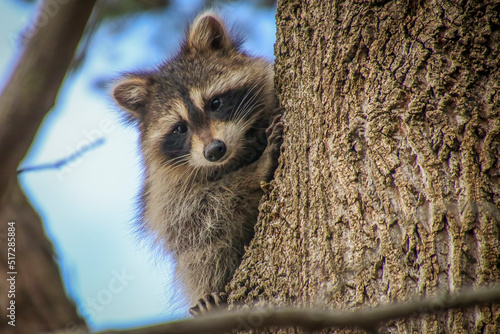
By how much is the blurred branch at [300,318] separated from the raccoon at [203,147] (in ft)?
4.87

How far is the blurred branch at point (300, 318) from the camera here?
991 mm

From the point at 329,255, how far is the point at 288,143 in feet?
1.90

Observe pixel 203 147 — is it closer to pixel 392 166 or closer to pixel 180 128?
pixel 180 128

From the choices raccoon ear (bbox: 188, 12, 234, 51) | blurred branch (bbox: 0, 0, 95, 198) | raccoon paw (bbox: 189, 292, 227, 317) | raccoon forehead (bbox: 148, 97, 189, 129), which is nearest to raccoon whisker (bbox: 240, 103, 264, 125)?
raccoon forehead (bbox: 148, 97, 189, 129)

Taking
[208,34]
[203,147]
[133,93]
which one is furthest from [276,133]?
[133,93]

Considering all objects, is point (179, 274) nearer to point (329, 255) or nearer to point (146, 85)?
point (146, 85)

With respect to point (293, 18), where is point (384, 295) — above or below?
below

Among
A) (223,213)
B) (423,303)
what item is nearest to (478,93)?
(423,303)

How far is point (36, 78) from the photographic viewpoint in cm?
Result: 112

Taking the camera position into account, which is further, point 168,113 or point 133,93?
point 133,93

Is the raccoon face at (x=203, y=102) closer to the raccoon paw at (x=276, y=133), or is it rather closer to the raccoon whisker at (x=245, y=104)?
the raccoon whisker at (x=245, y=104)

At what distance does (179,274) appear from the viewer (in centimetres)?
316

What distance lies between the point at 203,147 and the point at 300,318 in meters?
1.86

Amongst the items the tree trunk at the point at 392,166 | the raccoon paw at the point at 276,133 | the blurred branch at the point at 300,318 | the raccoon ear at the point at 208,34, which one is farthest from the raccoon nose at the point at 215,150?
the blurred branch at the point at 300,318
